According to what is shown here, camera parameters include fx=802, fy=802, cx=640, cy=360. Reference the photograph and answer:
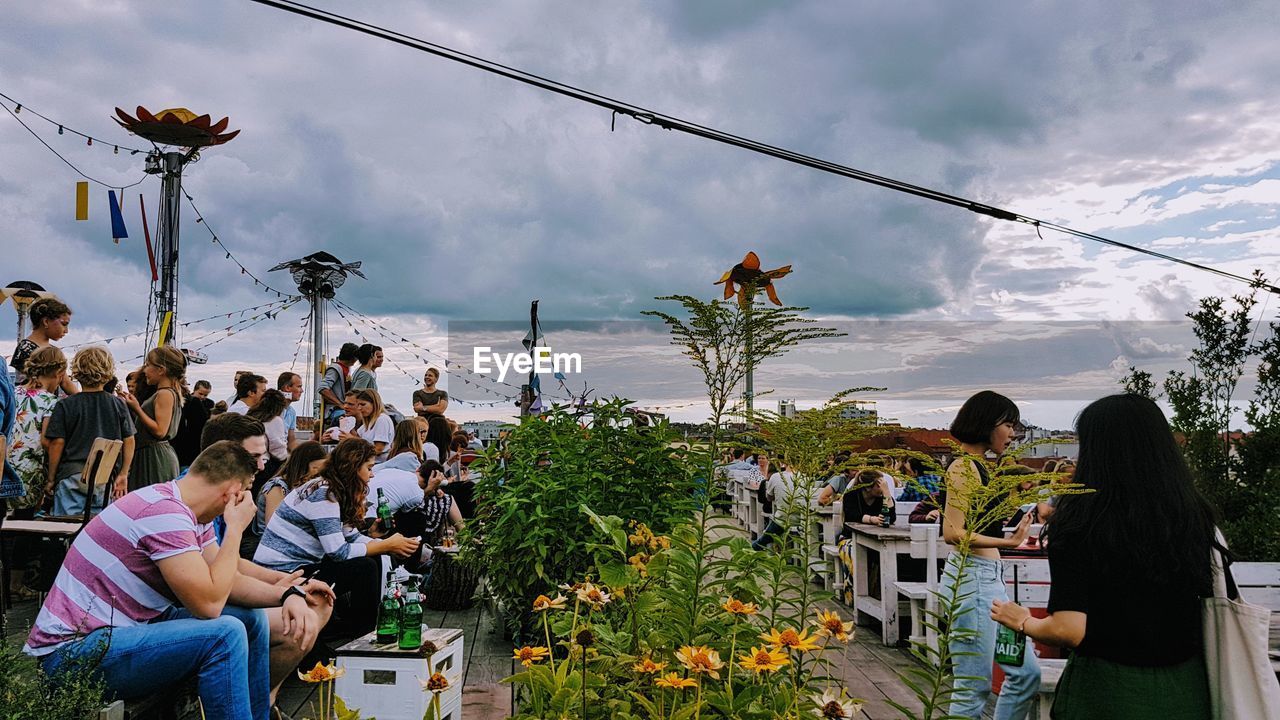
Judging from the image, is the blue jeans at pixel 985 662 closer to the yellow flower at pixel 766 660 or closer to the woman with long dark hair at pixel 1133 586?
the woman with long dark hair at pixel 1133 586

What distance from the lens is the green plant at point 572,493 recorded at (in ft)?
12.7

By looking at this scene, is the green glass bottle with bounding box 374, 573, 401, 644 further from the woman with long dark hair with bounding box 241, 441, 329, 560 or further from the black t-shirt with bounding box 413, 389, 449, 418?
the black t-shirt with bounding box 413, 389, 449, 418

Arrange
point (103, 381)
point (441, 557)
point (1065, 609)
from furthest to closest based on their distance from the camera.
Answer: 1. point (441, 557)
2. point (103, 381)
3. point (1065, 609)

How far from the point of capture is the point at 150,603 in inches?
98.0

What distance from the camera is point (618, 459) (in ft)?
13.1

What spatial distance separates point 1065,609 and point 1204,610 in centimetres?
31

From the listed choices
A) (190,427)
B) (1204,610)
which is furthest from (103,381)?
(1204,610)

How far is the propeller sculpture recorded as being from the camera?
7.16ft

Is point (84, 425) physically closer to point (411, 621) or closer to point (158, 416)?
point (158, 416)

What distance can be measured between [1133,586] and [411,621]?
7.27ft

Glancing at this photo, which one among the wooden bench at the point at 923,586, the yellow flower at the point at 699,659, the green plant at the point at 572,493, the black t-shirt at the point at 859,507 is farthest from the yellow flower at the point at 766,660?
the black t-shirt at the point at 859,507

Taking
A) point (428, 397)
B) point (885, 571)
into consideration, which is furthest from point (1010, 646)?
point (428, 397)

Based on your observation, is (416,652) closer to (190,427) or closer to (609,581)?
(609,581)

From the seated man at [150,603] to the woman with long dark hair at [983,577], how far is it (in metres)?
2.19
